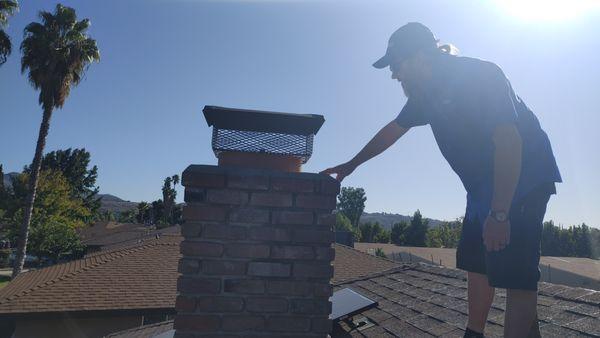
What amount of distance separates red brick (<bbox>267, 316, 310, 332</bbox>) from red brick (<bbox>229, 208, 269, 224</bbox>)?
532mm

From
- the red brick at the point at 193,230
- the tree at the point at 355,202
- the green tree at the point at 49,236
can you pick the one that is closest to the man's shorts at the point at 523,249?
the red brick at the point at 193,230

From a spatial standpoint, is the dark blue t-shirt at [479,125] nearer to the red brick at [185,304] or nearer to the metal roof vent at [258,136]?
the metal roof vent at [258,136]

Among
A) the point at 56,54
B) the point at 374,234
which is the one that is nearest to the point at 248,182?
the point at 56,54

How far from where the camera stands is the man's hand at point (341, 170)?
2398 millimetres

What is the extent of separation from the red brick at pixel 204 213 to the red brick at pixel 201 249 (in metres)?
0.13

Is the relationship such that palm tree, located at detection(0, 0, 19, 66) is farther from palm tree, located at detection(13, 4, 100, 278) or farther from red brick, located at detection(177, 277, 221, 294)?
red brick, located at detection(177, 277, 221, 294)

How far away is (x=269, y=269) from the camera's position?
217 centimetres

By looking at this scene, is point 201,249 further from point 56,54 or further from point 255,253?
point 56,54

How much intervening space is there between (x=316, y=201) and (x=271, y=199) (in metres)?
0.26

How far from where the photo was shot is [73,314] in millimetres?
9070

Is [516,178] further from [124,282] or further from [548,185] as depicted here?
[124,282]

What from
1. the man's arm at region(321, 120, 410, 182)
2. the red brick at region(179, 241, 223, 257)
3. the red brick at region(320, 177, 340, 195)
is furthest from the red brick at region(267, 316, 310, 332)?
the man's arm at region(321, 120, 410, 182)

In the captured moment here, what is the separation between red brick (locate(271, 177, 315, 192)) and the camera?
223cm

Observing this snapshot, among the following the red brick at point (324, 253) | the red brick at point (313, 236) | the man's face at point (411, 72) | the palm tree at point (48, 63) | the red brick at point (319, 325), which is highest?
the palm tree at point (48, 63)
